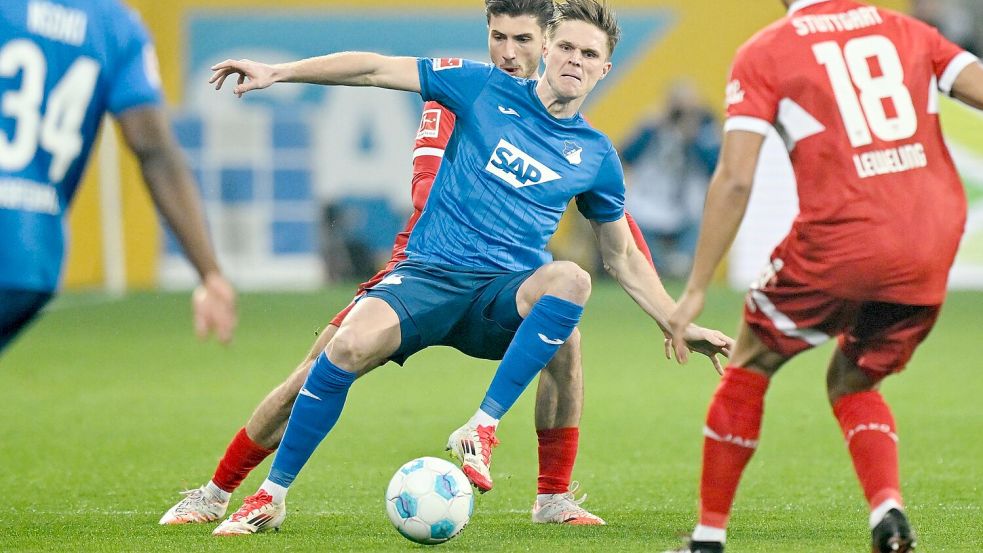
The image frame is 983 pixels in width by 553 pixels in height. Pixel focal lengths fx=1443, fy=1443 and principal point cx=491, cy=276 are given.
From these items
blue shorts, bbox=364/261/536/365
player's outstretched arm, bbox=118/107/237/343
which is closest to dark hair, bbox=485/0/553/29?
blue shorts, bbox=364/261/536/365

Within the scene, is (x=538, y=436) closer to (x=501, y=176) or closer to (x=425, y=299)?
(x=425, y=299)

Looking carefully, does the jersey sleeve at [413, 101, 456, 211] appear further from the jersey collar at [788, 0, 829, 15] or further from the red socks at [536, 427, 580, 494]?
the jersey collar at [788, 0, 829, 15]

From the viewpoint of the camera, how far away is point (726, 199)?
427cm

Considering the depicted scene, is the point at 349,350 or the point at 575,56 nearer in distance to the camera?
the point at 349,350

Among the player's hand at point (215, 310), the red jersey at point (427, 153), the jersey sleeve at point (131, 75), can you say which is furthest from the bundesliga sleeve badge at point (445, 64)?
the player's hand at point (215, 310)

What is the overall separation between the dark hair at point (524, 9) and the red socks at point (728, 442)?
2451 millimetres

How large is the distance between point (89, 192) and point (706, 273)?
18.3 metres

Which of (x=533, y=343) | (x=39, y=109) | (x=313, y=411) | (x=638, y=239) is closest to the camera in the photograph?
(x=39, y=109)

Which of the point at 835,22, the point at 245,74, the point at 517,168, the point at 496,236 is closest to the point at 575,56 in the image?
the point at 517,168

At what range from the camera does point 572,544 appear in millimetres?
5238

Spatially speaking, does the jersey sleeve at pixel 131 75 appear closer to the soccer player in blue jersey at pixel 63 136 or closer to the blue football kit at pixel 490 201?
the soccer player in blue jersey at pixel 63 136

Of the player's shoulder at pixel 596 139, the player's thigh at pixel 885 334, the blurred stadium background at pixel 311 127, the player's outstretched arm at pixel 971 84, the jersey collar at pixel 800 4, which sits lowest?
the blurred stadium background at pixel 311 127

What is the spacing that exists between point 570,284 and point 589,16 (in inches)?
43.5

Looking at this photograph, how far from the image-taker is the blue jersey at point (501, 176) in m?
5.73
